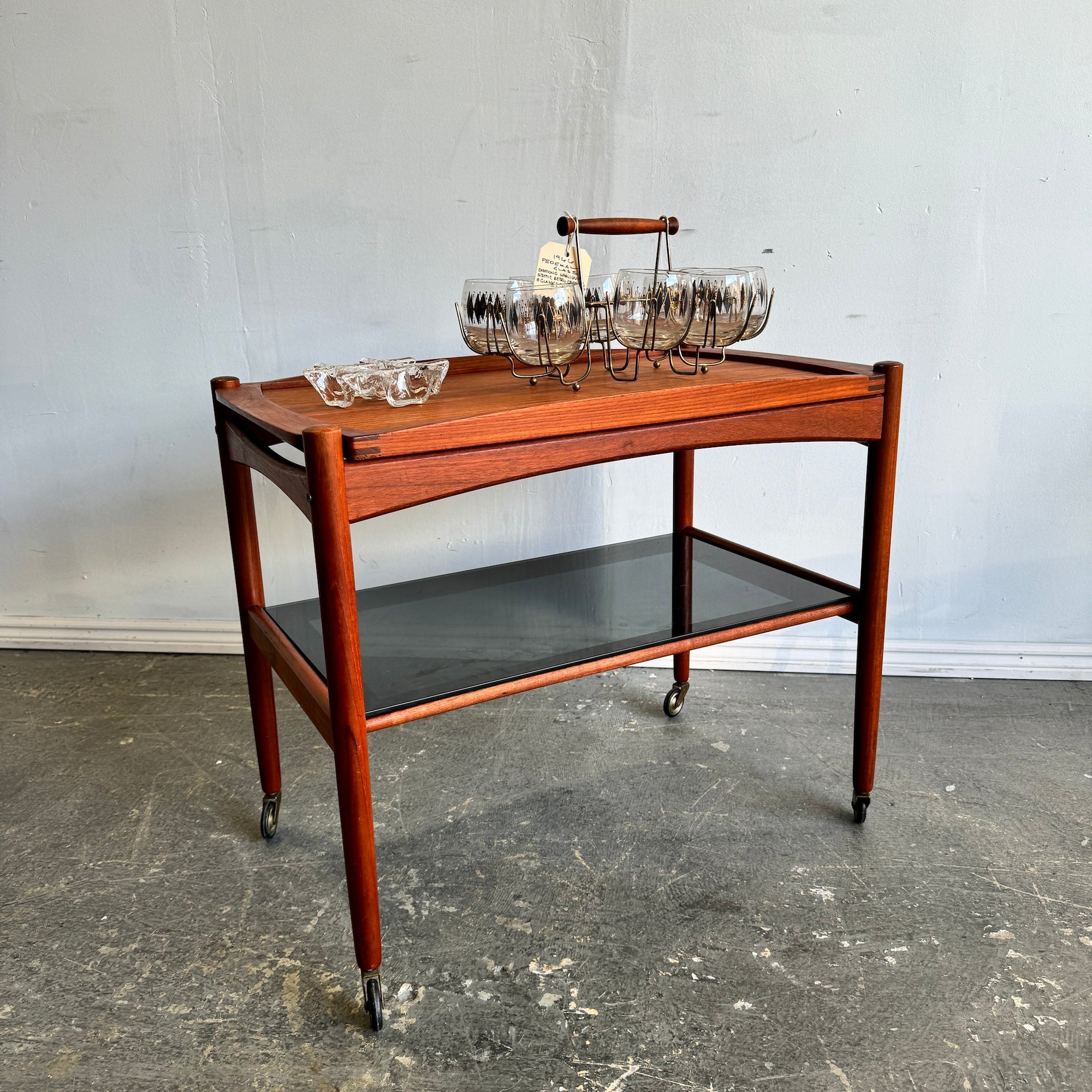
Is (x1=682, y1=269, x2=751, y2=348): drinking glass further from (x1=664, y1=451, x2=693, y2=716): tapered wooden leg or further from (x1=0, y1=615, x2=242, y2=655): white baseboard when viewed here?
(x1=0, y1=615, x2=242, y2=655): white baseboard

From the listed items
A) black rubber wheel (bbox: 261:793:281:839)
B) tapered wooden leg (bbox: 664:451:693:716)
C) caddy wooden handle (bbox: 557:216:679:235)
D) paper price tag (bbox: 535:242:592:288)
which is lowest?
black rubber wheel (bbox: 261:793:281:839)

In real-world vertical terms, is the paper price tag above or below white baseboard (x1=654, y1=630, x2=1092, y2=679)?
above

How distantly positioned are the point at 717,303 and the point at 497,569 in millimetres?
665

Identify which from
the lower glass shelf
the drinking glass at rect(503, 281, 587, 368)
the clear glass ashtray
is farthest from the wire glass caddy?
the lower glass shelf

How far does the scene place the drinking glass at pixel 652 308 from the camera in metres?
1.47

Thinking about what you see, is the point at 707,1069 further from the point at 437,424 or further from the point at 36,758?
the point at 36,758

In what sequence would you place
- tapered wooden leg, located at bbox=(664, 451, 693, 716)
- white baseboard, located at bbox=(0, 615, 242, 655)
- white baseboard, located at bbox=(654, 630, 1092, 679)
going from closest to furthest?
tapered wooden leg, located at bbox=(664, 451, 693, 716), white baseboard, located at bbox=(654, 630, 1092, 679), white baseboard, located at bbox=(0, 615, 242, 655)

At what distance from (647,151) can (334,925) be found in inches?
68.9

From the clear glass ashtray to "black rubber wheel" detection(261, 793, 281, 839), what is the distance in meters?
0.78

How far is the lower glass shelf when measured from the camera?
1439 mm

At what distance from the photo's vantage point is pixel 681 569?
1.87 m

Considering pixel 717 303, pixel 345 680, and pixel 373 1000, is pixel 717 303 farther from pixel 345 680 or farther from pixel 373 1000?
pixel 373 1000

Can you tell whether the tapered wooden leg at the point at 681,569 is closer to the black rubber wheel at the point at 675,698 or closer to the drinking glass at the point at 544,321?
the black rubber wheel at the point at 675,698

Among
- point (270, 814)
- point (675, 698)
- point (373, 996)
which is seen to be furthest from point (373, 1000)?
point (675, 698)
